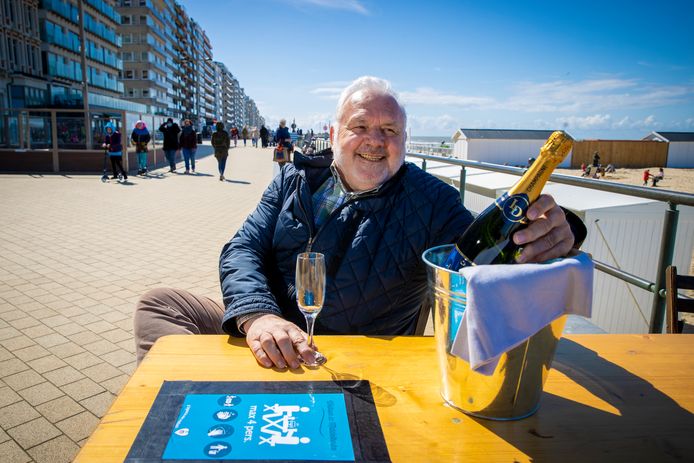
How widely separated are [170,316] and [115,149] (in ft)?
46.2

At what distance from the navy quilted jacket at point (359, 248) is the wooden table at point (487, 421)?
459mm

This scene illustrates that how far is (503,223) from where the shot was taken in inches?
47.0

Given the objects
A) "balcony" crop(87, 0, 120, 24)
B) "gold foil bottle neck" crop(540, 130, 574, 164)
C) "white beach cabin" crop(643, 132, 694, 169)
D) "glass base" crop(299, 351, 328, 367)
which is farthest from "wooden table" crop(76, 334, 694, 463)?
"white beach cabin" crop(643, 132, 694, 169)

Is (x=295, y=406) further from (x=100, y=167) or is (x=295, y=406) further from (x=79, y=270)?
(x=100, y=167)

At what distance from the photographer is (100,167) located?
16.2 metres

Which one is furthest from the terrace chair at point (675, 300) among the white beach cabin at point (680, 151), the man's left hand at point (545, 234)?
the white beach cabin at point (680, 151)

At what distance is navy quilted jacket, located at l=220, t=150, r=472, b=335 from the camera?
1791 mm

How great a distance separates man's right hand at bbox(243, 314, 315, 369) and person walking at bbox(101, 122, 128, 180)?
13895 mm

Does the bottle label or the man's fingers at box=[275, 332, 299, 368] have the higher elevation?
the bottle label

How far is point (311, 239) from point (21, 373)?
240 centimetres

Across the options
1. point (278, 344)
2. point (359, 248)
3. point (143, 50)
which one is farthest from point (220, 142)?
point (143, 50)

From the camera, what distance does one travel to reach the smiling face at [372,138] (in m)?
2.02

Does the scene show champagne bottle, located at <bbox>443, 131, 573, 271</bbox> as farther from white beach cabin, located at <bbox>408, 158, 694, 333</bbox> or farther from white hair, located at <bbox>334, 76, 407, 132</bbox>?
white beach cabin, located at <bbox>408, 158, 694, 333</bbox>

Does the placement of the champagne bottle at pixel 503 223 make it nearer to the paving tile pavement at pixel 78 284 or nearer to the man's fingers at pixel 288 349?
the man's fingers at pixel 288 349
